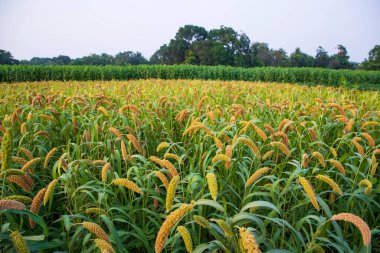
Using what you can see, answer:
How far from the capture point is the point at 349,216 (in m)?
0.90

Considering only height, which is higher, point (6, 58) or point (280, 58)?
point (280, 58)

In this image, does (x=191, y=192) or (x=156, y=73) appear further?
(x=156, y=73)

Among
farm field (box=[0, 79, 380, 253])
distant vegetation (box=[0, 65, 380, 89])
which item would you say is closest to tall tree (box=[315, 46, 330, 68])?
distant vegetation (box=[0, 65, 380, 89])

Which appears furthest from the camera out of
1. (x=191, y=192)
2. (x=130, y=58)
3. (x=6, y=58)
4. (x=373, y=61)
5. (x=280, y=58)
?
(x=280, y=58)

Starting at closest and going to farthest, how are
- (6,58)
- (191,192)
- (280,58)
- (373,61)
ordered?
(191,192)
(6,58)
(373,61)
(280,58)

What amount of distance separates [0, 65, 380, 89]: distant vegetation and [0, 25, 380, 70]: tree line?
101 feet

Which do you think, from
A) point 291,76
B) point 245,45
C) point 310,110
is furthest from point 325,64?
point 310,110

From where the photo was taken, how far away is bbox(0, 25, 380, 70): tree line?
187 ft

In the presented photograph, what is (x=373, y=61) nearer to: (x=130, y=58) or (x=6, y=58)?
(x=130, y=58)

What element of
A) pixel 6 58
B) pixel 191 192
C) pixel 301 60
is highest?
pixel 301 60

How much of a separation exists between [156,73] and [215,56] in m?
35.4

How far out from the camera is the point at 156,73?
2264 cm

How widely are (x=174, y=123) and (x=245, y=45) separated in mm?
60316

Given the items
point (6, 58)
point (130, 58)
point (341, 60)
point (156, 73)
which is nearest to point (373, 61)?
point (341, 60)
